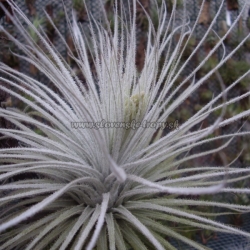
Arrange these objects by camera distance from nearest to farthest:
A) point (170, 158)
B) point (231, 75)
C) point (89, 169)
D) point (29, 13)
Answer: point (89, 169)
point (170, 158)
point (29, 13)
point (231, 75)

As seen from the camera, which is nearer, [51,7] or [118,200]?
[118,200]

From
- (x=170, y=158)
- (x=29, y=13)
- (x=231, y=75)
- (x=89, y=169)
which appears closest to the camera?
(x=89, y=169)

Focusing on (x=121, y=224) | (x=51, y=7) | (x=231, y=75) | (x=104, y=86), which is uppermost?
(x=51, y=7)

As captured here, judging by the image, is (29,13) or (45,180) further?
(29,13)

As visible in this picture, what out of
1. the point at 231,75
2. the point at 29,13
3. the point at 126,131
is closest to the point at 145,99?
the point at 126,131

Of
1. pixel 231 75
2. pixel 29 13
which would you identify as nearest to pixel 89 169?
pixel 29 13

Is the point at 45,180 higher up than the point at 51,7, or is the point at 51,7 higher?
the point at 51,7

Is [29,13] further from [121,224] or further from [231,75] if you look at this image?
[121,224]

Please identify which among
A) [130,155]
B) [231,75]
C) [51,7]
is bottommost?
[231,75]

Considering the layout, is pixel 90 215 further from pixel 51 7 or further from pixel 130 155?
pixel 51 7
